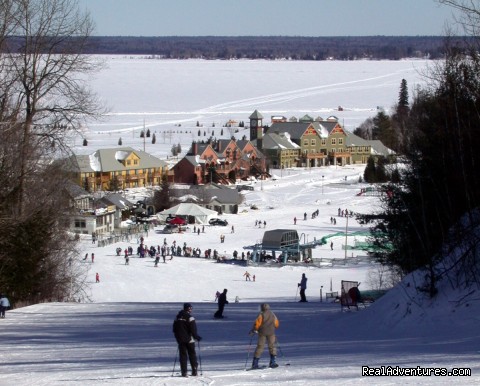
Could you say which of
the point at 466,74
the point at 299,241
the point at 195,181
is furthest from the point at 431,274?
the point at 195,181

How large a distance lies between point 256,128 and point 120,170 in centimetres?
1805

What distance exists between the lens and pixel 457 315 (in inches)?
413

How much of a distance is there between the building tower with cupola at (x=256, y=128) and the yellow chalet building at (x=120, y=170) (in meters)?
12.8

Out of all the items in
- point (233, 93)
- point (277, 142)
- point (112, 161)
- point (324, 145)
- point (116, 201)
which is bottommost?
point (116, 201)

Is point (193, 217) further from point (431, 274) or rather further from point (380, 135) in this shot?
point (380, 135)

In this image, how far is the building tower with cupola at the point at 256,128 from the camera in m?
67.8

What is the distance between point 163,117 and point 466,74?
83.4m

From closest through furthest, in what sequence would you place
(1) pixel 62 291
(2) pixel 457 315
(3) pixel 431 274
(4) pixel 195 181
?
(2) pixel 457 315
(3) pixel 431 274
(1) pixel 62 291
(4) pixel 195 181

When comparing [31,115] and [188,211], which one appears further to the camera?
[188,211]

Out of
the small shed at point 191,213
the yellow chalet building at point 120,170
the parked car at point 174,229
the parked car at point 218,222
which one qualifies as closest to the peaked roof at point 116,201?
the small shed at point 191,213

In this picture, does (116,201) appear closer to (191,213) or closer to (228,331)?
(191,213)

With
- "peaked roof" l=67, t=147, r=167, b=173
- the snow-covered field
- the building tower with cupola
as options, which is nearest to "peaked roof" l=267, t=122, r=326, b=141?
the building tower with cupola

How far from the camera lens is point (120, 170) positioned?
177ft

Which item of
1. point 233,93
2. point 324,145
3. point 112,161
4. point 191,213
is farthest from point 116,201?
point 233,93
